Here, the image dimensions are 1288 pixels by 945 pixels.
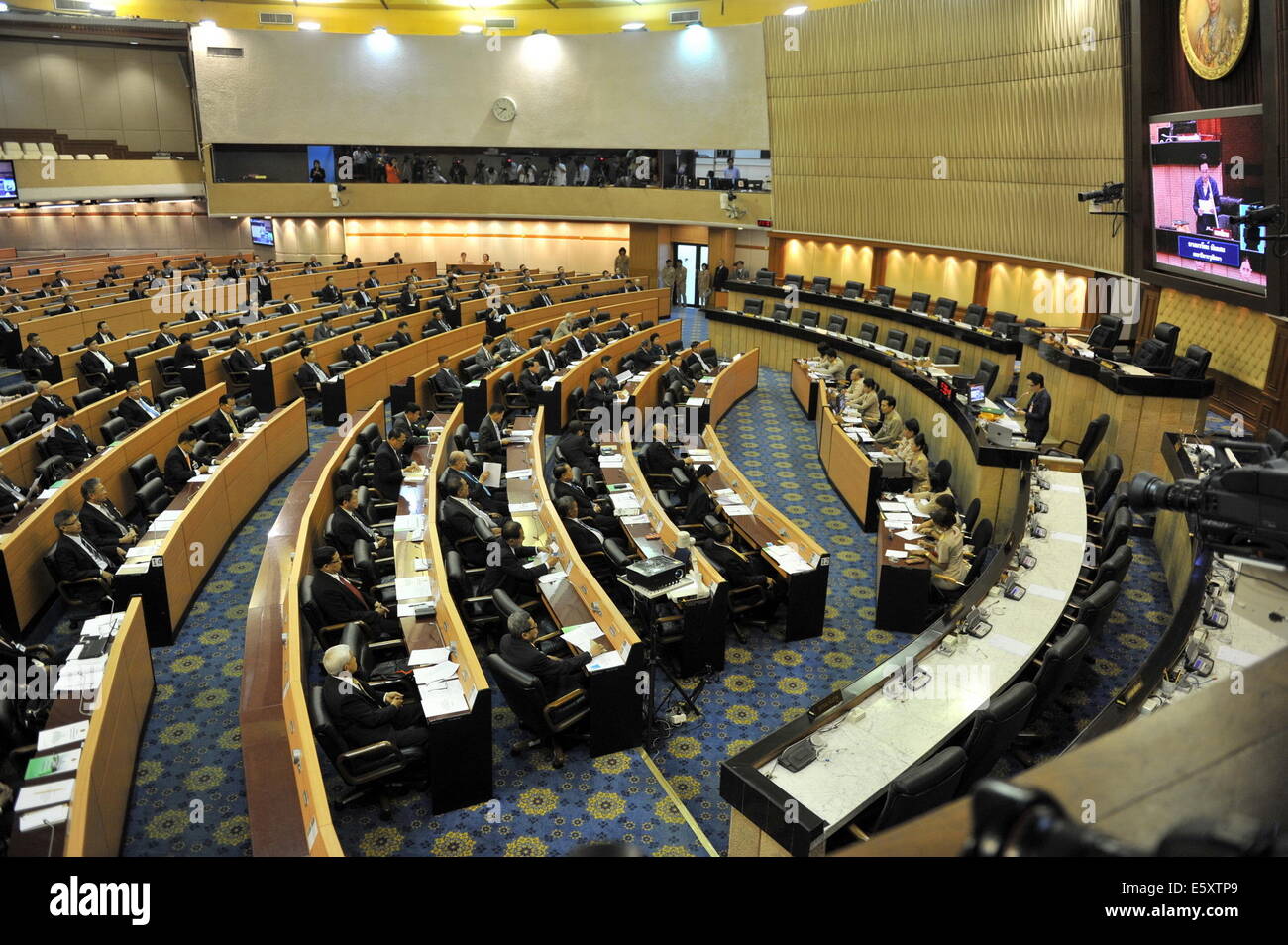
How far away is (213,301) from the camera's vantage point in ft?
54.6

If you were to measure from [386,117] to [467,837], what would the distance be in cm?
2172

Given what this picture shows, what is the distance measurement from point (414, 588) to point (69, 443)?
467cm

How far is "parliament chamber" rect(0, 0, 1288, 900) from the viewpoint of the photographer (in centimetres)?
405

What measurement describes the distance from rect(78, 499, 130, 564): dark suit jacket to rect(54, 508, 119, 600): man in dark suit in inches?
13.4

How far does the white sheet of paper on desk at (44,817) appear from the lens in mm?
3725

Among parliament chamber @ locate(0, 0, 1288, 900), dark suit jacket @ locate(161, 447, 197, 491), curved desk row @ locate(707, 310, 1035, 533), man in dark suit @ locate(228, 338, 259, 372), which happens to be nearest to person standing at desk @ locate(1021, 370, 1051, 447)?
parliament chamber @ locate(0, 0, 1288, 900)

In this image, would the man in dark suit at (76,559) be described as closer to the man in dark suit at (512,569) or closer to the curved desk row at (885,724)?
the man in dark suit at (512,569)

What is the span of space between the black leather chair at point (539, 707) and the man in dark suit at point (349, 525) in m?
2.30

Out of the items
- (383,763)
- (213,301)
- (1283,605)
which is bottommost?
(383,763)

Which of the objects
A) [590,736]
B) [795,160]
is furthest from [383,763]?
[795,160]

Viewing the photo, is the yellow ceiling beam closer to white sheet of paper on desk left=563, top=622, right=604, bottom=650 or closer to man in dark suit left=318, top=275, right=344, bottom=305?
man in dark suit left=318, top=275, right=344, bottom=305

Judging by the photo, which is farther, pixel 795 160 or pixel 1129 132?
pixel 795 160
